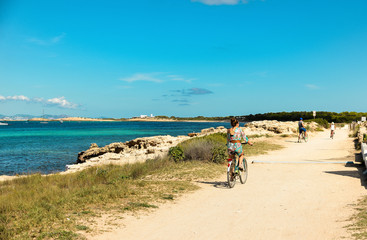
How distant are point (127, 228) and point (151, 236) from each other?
1.94 ft

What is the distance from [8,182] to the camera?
484 inches

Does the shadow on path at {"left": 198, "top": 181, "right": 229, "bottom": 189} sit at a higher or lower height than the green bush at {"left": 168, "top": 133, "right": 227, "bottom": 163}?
lower

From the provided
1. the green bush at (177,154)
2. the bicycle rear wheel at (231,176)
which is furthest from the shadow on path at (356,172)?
the green bush at (177,154)

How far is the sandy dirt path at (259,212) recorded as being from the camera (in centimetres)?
534

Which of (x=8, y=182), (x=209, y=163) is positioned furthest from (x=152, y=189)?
(x=8, y=182)

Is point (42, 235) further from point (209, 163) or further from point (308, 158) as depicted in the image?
point (308, 158)

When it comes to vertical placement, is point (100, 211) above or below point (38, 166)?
above

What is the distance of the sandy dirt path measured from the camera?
534 cm

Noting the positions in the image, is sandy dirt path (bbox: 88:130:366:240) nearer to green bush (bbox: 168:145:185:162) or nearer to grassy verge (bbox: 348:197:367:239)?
grassy verge (bbox: 348:197:367:239)

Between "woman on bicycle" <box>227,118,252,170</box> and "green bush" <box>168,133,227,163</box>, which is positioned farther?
"green bush" <box>168,133,227,163</box>

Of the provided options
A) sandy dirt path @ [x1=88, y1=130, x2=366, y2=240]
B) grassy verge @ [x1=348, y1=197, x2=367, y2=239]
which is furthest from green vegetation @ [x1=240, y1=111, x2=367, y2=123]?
grassy verge @ [x1=348, y1=197, x2=367, y2=239]

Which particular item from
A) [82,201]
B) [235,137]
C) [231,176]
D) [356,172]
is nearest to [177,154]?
[231,176]

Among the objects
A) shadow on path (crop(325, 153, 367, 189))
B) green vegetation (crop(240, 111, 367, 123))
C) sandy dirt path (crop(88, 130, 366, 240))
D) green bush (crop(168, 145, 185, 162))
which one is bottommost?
sandy dirt path (crop(88, 130, 366, 240))

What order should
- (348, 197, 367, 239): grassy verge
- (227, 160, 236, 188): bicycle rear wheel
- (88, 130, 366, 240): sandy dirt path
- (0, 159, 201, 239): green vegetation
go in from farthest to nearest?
(227, 160, 236, 188): bicycle rear wheel → (88, 130, 366, 240): sandy dirt path → (0, 159, 201, 239): green vegetation → (348, 197, 367, 239): grassy verge
